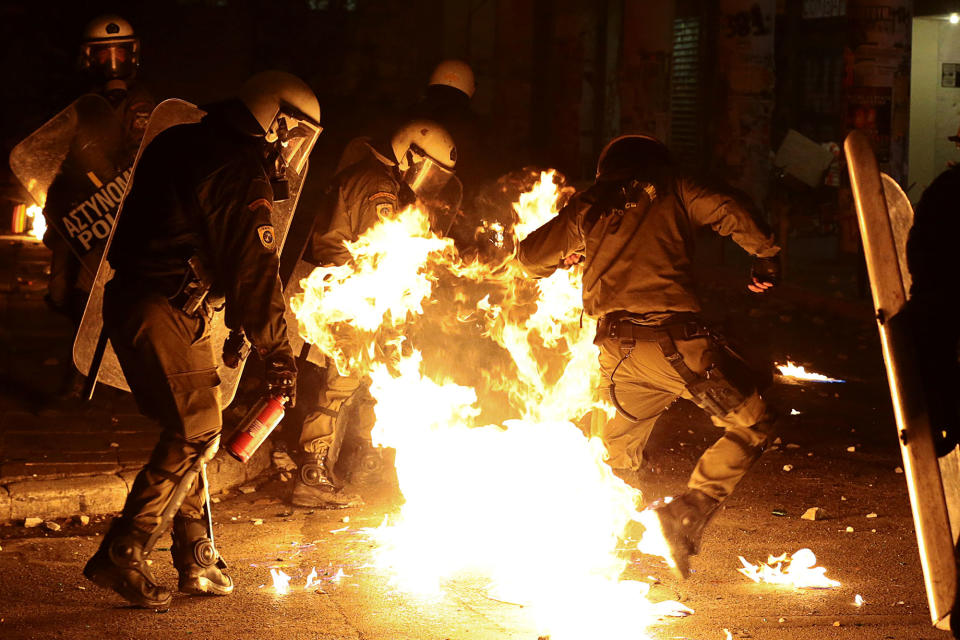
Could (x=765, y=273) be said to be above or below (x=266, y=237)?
below

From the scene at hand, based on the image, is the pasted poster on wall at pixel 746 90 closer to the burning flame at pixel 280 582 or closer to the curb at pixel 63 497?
the curb at pixel 63 497

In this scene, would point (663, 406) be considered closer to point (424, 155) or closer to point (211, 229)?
point (424, 155)

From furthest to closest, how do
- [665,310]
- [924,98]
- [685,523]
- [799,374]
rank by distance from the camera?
1. [924,98]
2. [799,374]
3. [665,310]
4. [685,523]

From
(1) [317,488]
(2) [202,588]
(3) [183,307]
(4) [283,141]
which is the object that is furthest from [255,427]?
(1) [317,488]

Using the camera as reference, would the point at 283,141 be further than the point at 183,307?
Yes

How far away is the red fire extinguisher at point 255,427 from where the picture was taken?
5055mm

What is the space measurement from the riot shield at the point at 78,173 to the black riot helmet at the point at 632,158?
3341mm

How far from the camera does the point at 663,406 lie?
6031mm

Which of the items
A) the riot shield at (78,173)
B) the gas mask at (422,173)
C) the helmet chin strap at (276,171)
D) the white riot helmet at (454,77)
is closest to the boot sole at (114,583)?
the helmet chin strap at (276,171)

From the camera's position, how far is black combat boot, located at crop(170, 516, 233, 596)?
5121 millimetres

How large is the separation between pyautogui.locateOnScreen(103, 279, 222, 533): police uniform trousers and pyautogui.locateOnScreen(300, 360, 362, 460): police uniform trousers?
175 centimetres

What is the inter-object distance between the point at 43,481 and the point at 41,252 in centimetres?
984

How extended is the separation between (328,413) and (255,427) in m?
1.85

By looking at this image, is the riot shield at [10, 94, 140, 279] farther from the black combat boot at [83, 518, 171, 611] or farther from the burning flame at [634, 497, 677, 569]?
the burning flame at [634, 497, 677, 569]
